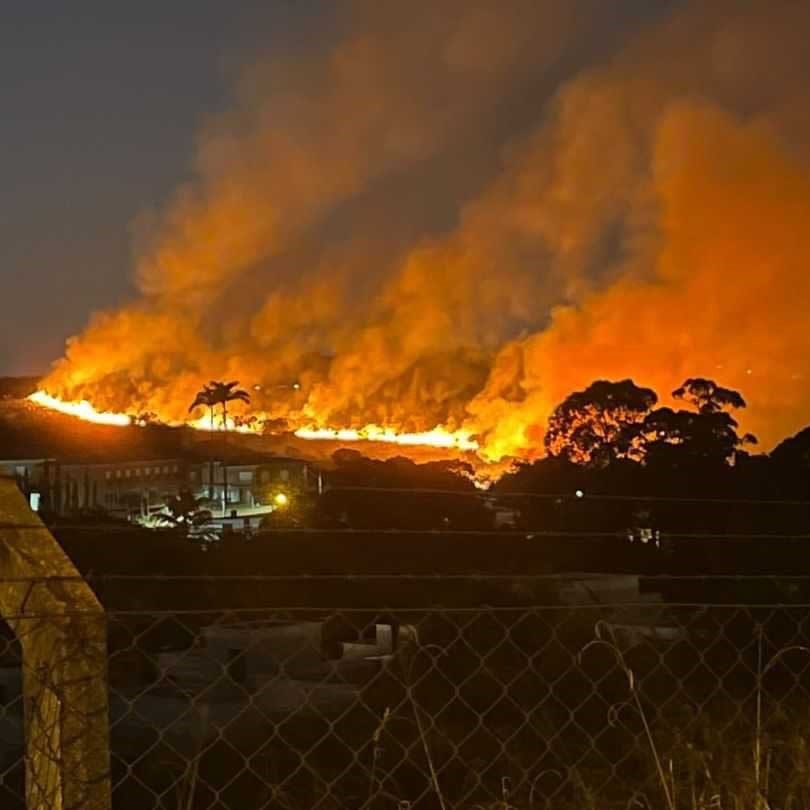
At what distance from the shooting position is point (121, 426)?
6581 centimetres

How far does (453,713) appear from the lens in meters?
8.05

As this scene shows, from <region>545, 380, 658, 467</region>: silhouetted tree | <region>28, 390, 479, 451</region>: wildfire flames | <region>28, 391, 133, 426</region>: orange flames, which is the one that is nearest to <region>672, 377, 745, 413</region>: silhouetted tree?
<region>545, 380, 658, 467</region>: silhouetted tree

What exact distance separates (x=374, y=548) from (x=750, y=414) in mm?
26775

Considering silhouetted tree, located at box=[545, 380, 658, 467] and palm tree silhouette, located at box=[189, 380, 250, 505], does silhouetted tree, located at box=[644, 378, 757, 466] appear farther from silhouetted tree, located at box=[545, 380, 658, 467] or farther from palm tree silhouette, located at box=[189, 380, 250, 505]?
palm tree silhouette, located at box=[189, 380, 250, 505]

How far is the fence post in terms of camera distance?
1.98 metres

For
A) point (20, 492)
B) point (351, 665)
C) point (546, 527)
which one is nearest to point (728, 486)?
point (546, 527)

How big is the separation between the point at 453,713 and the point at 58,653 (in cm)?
634

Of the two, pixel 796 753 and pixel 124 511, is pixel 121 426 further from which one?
pixel 796 753

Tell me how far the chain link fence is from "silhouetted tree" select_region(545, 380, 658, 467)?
46.5 ft

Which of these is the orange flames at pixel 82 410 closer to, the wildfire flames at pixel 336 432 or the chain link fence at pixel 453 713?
the wildfire flames at pixel 336 432

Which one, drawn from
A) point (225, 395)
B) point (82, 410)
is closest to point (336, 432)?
point (225, 395)

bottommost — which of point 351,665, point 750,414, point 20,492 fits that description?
point 351,665

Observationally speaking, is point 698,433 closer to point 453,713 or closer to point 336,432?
point 453,713

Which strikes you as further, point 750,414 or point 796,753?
point 750,414
